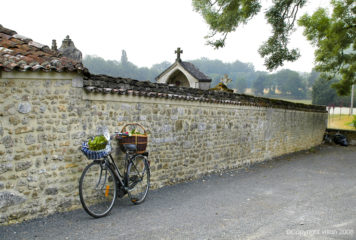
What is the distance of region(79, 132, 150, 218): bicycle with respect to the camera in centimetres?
465

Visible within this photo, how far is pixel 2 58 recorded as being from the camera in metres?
3.89

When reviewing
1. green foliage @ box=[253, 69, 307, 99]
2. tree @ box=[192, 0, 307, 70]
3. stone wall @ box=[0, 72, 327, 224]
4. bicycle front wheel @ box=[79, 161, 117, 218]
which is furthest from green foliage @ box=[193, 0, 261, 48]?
green foliage @ box=[253, 69, 307, 99]

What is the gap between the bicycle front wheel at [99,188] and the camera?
185 inches

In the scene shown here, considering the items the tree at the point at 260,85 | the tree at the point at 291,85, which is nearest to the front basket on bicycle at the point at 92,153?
the tree at the point at 291,85

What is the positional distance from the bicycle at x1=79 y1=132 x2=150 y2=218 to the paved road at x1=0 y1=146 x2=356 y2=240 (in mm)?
204

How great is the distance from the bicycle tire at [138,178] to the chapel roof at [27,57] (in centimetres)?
197

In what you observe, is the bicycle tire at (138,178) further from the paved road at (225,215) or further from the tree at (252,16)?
the tree at (252,16)

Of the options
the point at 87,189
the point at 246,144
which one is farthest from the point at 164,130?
the point at 246,144

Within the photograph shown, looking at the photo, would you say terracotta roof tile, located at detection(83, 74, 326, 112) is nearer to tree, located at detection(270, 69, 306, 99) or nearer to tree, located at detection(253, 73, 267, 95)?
tree, located at detection(270, 69, 306, 99)

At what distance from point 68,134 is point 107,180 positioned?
1.01 m

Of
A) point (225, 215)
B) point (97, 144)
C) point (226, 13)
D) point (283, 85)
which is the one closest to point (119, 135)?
point (97, 144)

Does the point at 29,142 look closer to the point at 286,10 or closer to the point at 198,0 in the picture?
the point at 198,0

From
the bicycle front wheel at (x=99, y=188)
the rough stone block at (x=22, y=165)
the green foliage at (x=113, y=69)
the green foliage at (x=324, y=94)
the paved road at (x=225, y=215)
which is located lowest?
the paved road at (x=225, y=215)

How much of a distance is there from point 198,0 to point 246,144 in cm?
719
